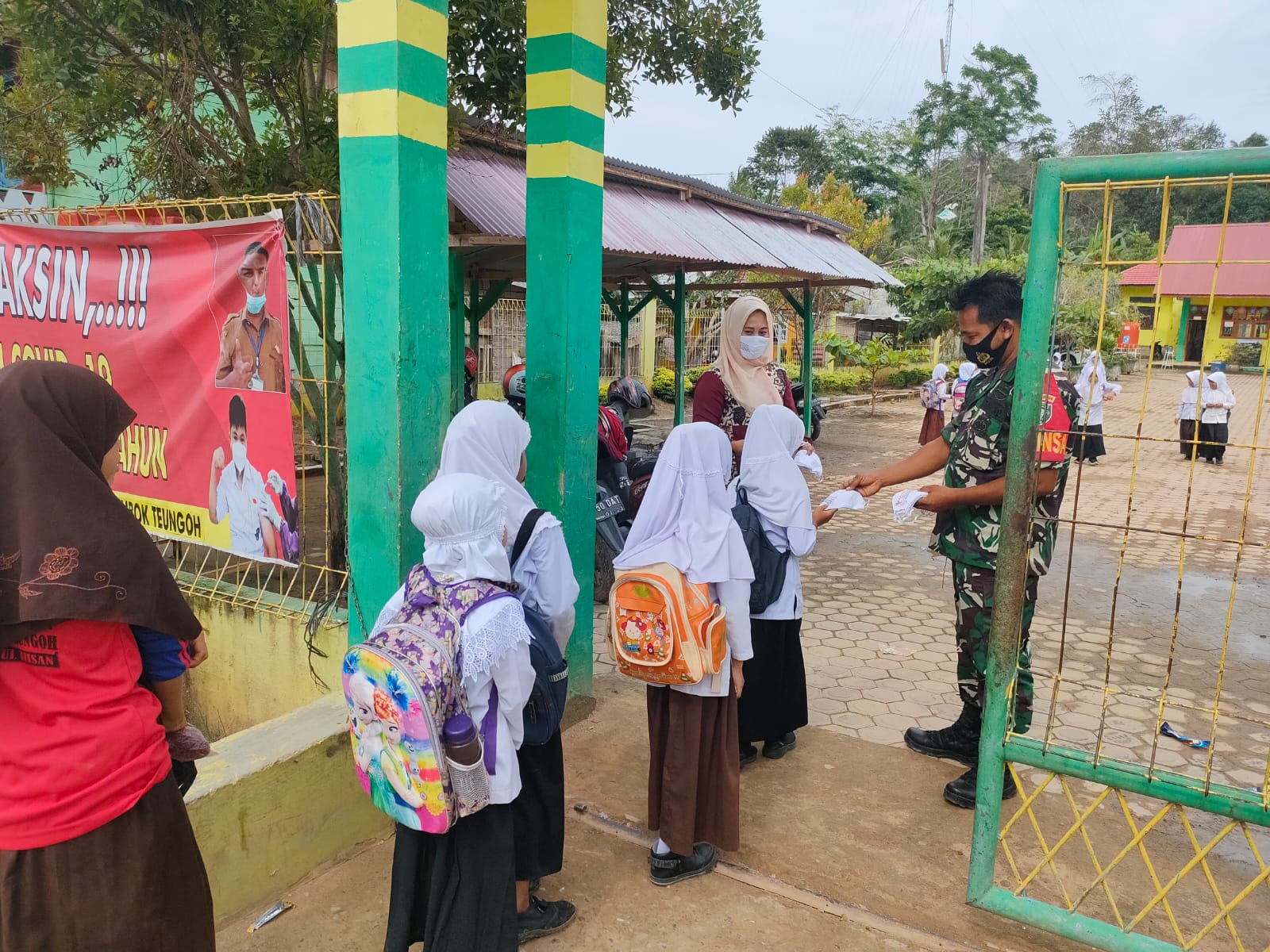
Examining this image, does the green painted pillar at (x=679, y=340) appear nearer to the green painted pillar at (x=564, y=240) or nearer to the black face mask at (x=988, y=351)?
the green painted pillar at (x=564, y=240)

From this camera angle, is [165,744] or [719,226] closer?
[165,744]

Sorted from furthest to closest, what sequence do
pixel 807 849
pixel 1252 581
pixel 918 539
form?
pixel 918 539, pixel 1252 581, pixel 807 849

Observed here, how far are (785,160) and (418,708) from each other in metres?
43.6

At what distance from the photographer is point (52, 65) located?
4371 millimetres

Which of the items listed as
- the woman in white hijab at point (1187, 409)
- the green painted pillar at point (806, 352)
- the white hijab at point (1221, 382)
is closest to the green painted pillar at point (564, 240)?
the green painted pillar at point (806, 352)

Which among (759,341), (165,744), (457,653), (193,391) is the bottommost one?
(165,744)

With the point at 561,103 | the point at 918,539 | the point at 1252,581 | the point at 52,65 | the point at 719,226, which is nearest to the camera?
the point at 561,103

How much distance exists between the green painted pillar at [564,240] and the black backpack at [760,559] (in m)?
0.79

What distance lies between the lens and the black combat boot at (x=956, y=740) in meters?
3.43

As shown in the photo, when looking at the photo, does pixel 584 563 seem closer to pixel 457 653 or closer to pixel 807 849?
pixel 807 849

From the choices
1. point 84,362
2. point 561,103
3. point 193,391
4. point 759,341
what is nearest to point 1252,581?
point 759,341

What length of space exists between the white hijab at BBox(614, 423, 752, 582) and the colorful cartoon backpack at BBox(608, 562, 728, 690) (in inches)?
1.9

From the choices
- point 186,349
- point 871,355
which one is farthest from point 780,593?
point 871,355

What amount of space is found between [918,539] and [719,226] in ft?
12.0
